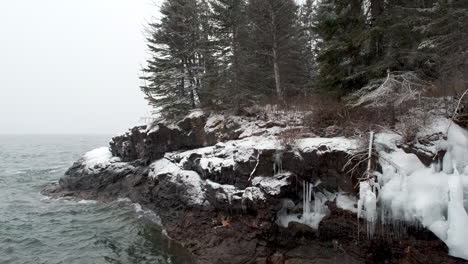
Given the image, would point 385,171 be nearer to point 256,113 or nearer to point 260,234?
point 260,234

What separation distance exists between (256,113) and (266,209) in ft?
18.7

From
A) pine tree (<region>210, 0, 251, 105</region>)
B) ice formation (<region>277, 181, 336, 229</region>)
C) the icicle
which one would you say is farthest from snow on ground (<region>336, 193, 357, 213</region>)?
pine tree (<region>210, 0, 251, 105</region>)

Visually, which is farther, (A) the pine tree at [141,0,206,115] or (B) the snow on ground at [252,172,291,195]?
(A) the pine tree at [141,0,206,115]

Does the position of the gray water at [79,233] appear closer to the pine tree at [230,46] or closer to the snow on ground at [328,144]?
the snow on ground at [328,144]

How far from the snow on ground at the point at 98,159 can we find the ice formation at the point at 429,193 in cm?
1486

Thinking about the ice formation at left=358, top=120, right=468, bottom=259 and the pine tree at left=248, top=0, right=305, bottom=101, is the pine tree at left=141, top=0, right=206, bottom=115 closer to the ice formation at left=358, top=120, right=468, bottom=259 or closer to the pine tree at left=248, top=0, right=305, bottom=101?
the pine tree at left=248, top=0, right=305, bottom=101

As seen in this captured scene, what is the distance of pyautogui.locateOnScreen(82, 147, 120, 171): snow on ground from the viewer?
16841 mm

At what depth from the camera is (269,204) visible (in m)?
8.15

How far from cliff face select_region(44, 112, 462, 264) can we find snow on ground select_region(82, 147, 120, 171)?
231 inches

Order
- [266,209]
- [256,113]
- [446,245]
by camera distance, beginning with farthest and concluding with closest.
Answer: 1. [256,113]
2. [266,209]
3. [446,245]

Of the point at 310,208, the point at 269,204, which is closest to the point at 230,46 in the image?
the point at 269,204

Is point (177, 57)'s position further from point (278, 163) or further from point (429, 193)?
point (429, 193)

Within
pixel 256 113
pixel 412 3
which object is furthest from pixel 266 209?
pixel 412 3

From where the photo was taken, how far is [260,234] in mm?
7938
